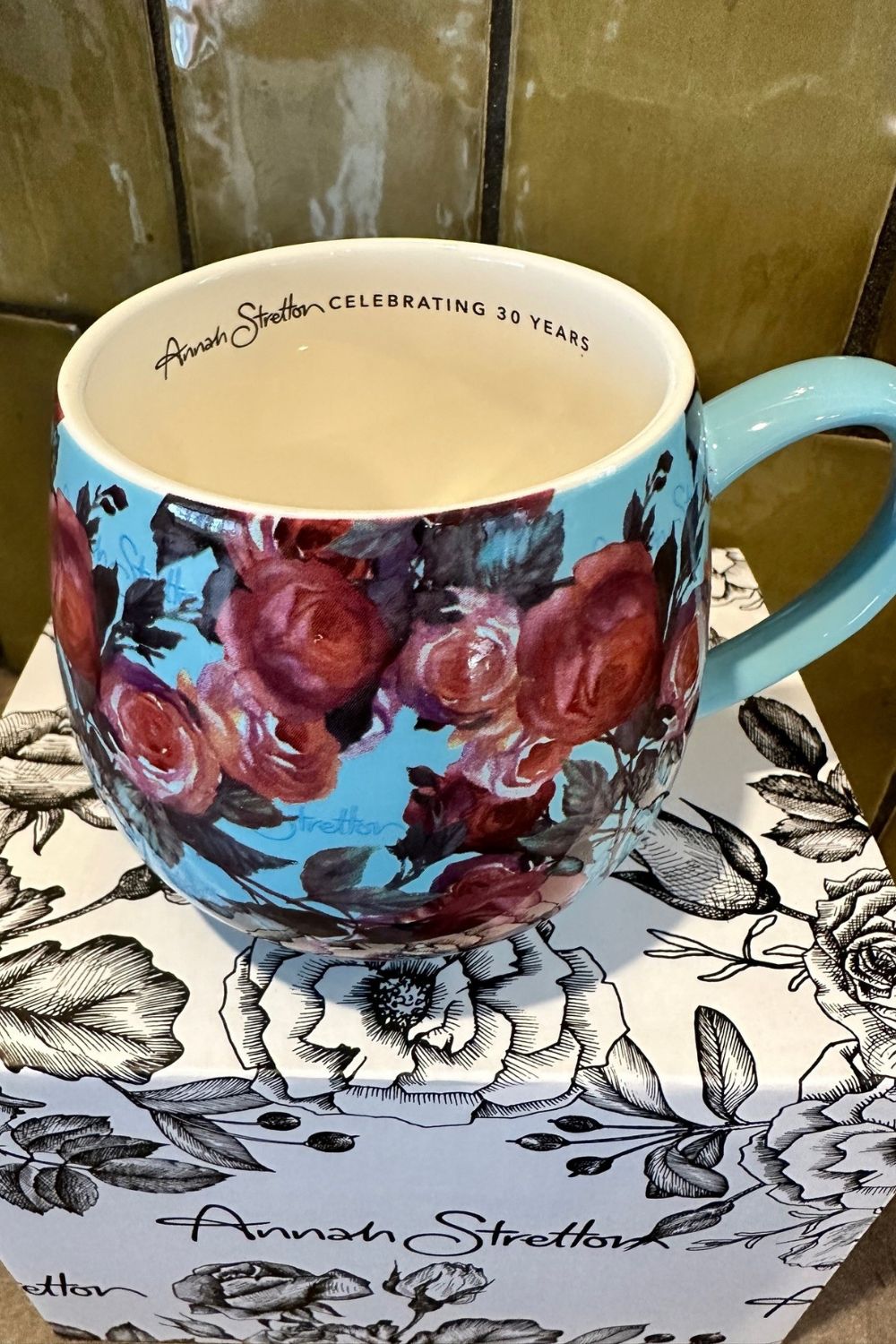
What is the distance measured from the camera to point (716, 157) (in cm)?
35

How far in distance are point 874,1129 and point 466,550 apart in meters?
0.20

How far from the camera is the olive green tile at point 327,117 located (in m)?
0.34

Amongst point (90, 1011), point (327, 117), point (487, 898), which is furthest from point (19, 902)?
point (327, 117)

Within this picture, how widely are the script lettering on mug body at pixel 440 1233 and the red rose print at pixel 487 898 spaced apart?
0.34 ft

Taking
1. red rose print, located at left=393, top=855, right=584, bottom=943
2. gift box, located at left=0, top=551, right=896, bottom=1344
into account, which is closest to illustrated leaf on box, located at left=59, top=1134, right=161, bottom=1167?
gift box, located at left=0, top=551, right=896, bottom=1344

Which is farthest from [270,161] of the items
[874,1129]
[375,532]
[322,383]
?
[874,1129]

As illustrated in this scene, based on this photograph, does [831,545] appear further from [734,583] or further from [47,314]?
[47,314]

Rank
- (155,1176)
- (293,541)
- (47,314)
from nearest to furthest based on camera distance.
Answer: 1. (293,541)
2. (155,1176)
3. (47,314)

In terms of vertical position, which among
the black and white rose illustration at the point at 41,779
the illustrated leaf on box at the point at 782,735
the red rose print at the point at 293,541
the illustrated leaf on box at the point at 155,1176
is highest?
the red rose print at the point at 293,541

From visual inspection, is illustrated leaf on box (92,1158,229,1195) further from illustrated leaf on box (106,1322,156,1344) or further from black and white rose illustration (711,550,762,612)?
black and white rose illustration (711,550,762,612)

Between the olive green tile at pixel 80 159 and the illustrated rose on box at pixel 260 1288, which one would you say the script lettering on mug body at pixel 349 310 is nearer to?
the olive green tile at pixel 80 159

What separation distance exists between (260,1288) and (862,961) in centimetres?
20

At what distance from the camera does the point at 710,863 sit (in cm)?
34

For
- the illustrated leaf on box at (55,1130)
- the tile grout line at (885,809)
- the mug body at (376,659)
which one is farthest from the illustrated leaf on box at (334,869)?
the tile grout line at (885,809)
